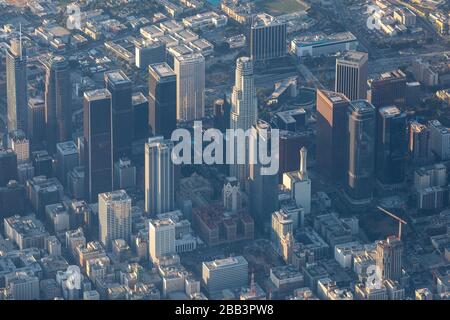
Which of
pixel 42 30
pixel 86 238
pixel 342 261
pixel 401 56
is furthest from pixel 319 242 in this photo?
pixel 42 30

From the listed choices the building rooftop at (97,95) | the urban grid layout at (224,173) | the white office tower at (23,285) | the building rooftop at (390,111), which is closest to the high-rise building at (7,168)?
the urban grid layout at (224,173)

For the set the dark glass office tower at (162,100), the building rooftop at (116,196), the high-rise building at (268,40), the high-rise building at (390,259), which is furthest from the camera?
the high-rise building at (268,40)

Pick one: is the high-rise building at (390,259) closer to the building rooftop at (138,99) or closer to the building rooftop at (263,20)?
the building rooftop at (138,99)

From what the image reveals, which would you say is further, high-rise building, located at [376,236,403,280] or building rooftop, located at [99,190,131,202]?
building rooftop, located at [99,190,131,202]

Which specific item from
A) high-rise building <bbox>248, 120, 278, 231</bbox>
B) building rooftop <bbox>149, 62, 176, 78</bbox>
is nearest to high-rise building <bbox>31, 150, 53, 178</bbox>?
building rooftop <bbox>149, 62, 176, 78</bbox>

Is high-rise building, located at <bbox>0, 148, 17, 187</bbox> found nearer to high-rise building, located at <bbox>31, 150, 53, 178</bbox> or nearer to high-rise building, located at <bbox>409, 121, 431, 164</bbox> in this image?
high-rise building, located at <bbox>31, 150, 53, 178</bbox>

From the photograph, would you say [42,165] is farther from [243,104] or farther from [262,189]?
[262,189]
